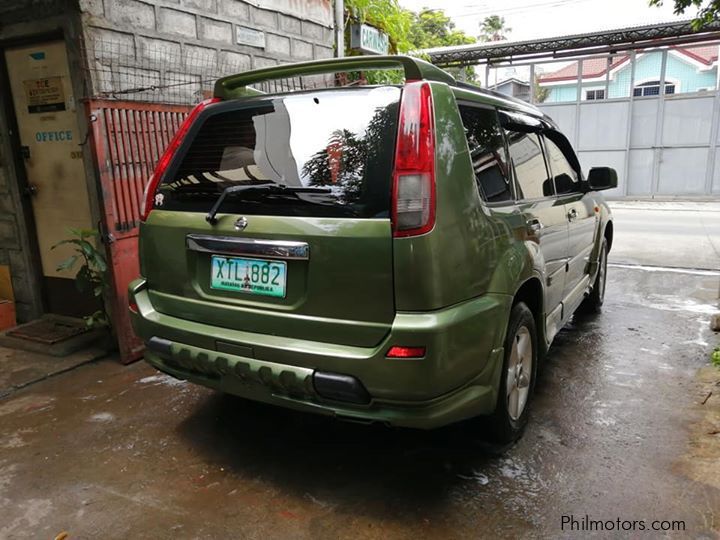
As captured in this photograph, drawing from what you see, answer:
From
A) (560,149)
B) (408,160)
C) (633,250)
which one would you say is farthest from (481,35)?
(408,160)

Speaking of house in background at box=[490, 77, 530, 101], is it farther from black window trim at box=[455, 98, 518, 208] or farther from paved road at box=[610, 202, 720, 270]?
black window trim at box=[455, 98, 518, 208]

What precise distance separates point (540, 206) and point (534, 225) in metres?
0.24

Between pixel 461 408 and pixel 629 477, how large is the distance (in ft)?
3.15

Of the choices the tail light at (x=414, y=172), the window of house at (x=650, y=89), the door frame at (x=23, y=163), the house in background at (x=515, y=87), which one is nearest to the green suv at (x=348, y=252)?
the tail light at (x=414, y=172)

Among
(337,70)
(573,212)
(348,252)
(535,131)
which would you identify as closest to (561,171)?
(573,212)

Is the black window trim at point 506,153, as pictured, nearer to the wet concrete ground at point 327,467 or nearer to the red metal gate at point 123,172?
the wet concrete ground at point 327,467

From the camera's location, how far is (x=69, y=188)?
14.6ft

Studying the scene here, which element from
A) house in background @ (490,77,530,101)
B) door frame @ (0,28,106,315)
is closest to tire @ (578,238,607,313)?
door frame @ (0,28,106,315)

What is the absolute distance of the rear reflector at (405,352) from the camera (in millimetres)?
2088

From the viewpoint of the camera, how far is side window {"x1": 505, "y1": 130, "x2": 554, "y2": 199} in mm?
2961

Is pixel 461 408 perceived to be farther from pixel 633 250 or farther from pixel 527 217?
pixel 633 250

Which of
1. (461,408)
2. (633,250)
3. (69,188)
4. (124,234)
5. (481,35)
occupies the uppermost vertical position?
(481,35)

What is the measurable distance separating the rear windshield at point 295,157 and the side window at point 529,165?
38.9 inches

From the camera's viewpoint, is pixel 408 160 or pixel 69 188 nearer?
pixel 408 160
